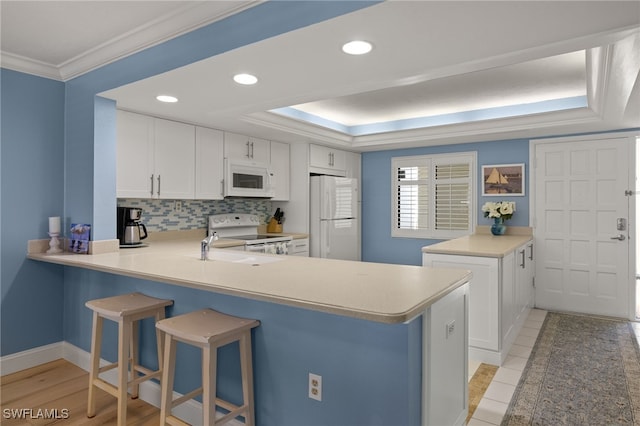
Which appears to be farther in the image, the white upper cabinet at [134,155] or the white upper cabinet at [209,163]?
the white upper cabinet at [209,163]

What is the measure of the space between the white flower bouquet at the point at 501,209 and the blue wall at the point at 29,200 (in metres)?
4.41

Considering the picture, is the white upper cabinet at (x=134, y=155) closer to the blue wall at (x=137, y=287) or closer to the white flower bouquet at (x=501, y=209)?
the blue wall at (x=137, y=287)

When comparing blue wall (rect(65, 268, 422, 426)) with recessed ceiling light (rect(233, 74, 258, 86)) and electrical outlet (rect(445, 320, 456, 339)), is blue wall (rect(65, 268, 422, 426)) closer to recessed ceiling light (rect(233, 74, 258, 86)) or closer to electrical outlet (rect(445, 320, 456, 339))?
electrical outlet (rect(445, 320, 456, 339))

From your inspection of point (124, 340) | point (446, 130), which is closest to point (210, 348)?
point (124, 340)

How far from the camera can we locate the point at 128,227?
3.36 metres

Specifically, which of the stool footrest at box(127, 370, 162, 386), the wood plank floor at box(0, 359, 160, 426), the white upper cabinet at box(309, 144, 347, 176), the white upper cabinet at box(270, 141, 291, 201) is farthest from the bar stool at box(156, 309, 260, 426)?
the white upper cabinet at box(309, 144, 347, 176)

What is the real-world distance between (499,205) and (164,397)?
414 centimetres

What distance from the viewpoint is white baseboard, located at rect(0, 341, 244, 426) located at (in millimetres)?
2262

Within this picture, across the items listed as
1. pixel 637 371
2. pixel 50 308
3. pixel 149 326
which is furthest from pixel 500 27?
pixel 50 308

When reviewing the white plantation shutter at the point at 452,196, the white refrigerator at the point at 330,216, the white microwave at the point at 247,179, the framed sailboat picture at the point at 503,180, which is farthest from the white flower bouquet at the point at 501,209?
the white microwave at the point at 247,179

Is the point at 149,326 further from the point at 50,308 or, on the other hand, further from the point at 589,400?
the point at 589,400

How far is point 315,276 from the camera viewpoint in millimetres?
2004

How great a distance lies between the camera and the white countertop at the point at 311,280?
147cm

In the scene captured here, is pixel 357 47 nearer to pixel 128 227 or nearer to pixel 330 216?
pixel 128 227
